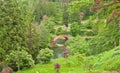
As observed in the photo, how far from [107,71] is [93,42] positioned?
14.3m

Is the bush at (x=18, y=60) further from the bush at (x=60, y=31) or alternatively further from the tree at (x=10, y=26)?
the bush at (x=60, y=31)

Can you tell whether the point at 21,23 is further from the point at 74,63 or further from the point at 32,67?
the point at 74,63

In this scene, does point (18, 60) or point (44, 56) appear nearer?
point (18, 60)

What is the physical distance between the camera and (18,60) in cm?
3195

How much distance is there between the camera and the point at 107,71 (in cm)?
1520

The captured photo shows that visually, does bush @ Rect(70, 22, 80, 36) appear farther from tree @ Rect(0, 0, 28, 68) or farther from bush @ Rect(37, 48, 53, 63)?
tree @ Rect(0, 0, 28, 68)

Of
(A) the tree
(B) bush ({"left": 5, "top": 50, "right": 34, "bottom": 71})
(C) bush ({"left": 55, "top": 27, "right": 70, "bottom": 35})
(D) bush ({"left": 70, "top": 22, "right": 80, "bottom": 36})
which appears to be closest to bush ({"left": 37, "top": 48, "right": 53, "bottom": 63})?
(A) the tree

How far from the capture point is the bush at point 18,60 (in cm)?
3203

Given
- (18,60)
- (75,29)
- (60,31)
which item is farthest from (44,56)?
(60,31)

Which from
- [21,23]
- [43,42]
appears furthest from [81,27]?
[21,23]

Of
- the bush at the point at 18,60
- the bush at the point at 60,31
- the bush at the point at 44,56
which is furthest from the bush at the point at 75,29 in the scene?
the bush at the point at 18,60

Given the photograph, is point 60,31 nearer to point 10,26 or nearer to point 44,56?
point 44,56

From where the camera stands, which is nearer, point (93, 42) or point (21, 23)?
point (93, 42)

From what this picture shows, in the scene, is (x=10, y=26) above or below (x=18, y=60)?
above
